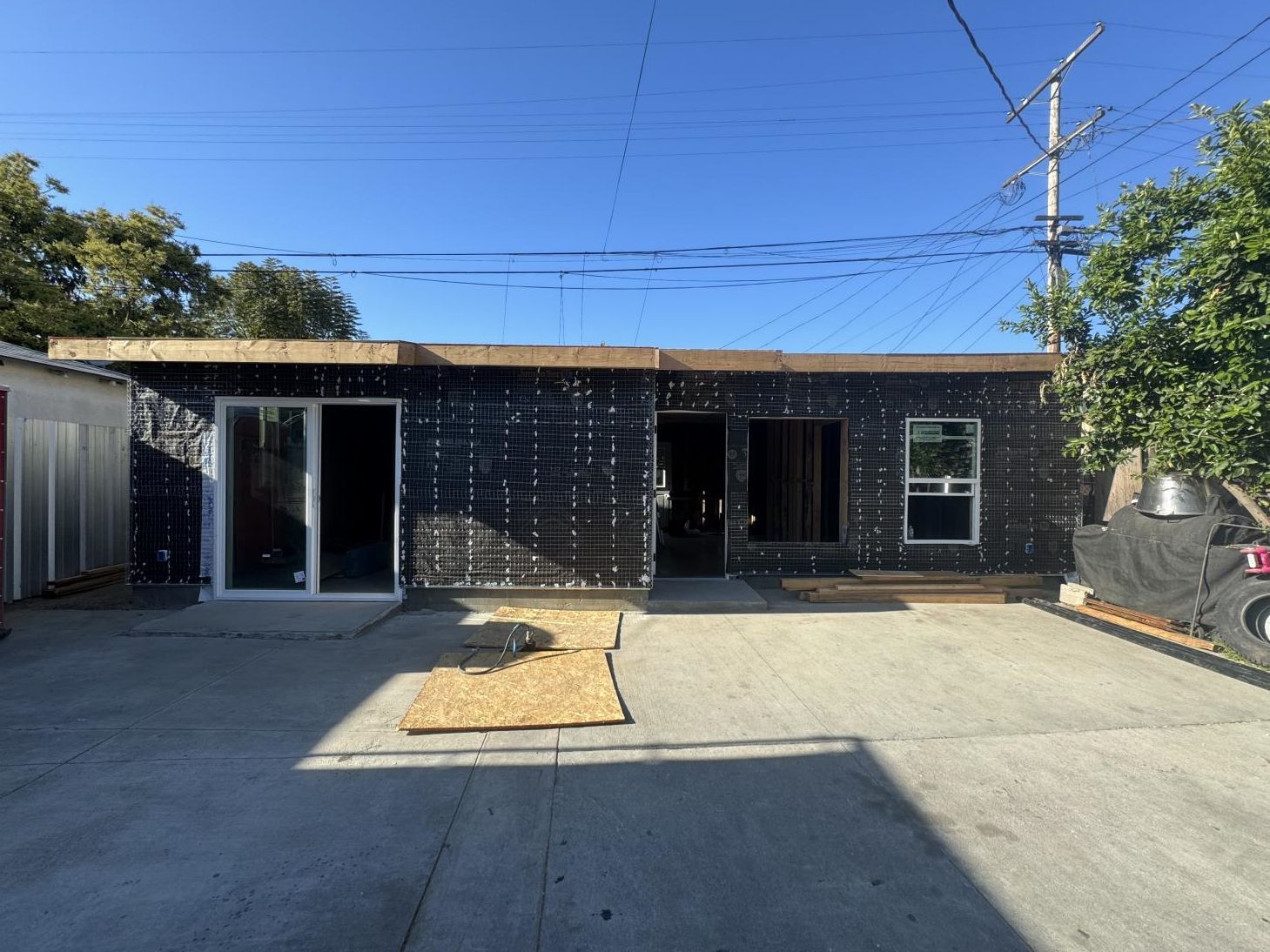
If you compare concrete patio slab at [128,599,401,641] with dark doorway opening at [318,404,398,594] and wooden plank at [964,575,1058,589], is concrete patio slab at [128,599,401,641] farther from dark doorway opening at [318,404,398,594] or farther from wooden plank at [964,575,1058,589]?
wooden plank at [964,575,1058,589]

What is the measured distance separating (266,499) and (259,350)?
1898 millimetres

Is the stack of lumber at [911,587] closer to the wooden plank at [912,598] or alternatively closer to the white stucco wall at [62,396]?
the wooden plank at [912,598]

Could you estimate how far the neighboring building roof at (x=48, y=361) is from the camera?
686 cm

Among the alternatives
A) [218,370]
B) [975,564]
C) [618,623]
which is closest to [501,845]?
[618,623]

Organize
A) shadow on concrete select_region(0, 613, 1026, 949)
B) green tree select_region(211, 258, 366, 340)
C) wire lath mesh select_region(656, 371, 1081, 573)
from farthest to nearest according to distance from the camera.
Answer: green tree select_region(211, 258, 366, 340)
wire lath mesh select_region(656, 371, 1081, 573)
shadow on concrete select_region(0, 613, 1026, 949)

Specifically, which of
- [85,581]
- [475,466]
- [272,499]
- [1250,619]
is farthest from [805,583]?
[85,581]

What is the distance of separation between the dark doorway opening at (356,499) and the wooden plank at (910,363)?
16.8 feet

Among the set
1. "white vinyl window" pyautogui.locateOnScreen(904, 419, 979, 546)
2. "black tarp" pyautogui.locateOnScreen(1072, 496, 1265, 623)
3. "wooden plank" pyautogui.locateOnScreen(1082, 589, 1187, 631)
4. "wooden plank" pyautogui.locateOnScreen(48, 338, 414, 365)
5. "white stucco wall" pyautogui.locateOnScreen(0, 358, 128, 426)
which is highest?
"wooden plank" pyautogui.locateOnScreen(48, 338, 414, 365)

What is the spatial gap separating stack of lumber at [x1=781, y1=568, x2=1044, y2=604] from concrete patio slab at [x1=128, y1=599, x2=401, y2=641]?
4.92m

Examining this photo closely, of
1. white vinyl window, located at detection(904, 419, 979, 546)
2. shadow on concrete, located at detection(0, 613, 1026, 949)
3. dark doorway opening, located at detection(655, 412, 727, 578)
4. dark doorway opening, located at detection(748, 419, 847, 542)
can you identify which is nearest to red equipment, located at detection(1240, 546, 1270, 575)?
white vinyl window, located at detection(904, 419, 979, 546)

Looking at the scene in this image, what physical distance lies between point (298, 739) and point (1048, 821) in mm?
3965

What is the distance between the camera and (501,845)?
2.64 m

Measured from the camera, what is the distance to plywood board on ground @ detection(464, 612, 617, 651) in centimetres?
541

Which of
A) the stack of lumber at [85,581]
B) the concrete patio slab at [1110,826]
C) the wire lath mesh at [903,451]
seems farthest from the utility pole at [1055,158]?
the stack of lumber at [85,581]
